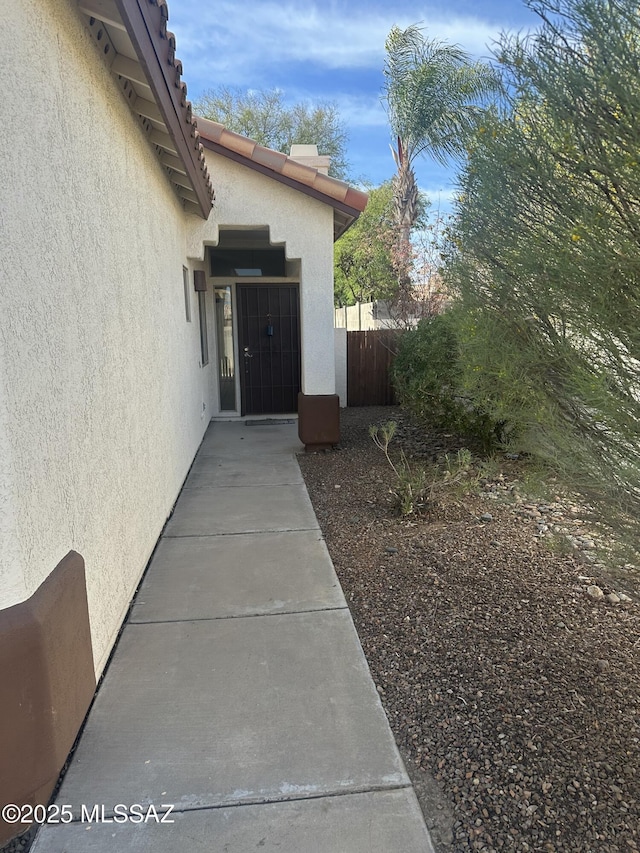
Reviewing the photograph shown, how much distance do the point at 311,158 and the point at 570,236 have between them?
7.68 metres

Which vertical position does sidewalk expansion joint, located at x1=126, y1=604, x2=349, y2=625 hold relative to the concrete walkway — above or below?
above

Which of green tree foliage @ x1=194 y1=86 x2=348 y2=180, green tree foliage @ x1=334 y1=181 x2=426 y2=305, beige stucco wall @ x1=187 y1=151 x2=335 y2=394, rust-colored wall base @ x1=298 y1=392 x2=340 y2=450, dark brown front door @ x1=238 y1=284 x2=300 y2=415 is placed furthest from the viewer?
green tree foliage @ x1=194 y1=86 x2=348 y2=180

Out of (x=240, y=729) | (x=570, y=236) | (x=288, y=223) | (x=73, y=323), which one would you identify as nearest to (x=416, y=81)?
(x=288, y=223)

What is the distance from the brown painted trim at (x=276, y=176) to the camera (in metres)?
7.18

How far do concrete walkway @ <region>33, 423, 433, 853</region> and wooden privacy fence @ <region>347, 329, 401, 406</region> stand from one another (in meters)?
8.96

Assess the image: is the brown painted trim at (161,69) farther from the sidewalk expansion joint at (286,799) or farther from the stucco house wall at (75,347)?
the sidewalk expansion joint at (286,799)

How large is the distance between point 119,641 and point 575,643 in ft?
8.84

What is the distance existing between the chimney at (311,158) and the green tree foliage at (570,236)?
21.1 feet

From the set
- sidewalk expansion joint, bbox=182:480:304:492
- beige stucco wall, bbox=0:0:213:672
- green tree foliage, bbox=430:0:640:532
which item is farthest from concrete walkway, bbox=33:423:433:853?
sidewalk expansion joint, bbox=182:480:304:492

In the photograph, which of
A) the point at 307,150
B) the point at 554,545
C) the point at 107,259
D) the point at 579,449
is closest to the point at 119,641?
the point at 107,259

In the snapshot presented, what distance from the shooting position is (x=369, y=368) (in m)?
13.2

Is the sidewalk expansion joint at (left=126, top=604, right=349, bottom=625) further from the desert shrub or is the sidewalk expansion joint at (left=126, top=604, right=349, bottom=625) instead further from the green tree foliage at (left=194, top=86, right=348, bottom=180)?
the green tree foliage at (left=194, top=86, right=348, bottom=180)

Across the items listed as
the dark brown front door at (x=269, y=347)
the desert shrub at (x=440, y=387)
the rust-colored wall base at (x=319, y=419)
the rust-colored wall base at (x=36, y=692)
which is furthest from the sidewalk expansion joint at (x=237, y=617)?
the dark brown front door at (x=269, y=347)

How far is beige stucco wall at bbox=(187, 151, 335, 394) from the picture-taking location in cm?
752
